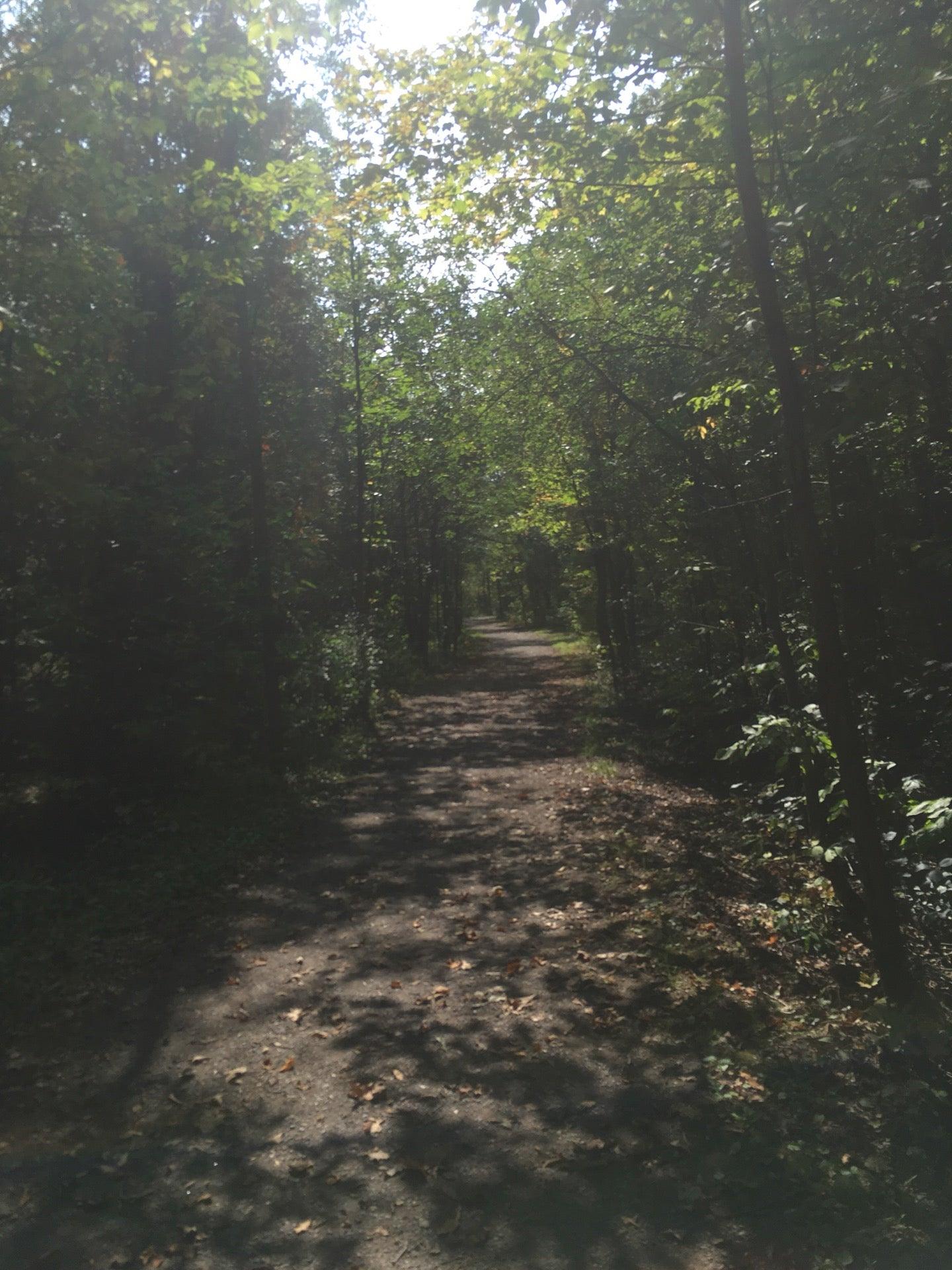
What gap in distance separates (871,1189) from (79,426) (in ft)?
29.8

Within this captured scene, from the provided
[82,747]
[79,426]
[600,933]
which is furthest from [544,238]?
[82,747]

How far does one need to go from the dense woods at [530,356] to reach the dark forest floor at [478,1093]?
105 cm

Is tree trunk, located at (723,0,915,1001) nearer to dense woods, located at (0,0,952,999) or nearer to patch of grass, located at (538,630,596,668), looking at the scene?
dense woods, located at (0,0,952,999)

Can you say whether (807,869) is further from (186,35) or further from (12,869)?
(186,35)

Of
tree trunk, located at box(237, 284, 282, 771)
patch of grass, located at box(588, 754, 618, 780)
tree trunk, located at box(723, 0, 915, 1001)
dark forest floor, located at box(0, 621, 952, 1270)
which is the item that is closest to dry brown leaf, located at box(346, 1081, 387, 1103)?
dark forest floor, located at box(0, 621, 952, 1270)

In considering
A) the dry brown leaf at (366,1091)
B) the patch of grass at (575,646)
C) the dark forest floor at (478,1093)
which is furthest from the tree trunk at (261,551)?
the patch of grass at (575,646)

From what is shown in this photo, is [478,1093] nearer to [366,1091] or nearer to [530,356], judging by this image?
[366,1091]

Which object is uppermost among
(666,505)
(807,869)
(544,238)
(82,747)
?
(544,238)

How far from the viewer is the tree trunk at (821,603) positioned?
5535mm

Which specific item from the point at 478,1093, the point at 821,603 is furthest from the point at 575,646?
the point at 478,1093

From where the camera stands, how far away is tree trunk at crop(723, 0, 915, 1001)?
554 cm

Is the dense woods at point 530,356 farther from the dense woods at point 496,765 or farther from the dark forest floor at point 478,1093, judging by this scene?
the dark forest floor at point 478,1093

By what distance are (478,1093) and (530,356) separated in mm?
8004

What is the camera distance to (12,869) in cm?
879
